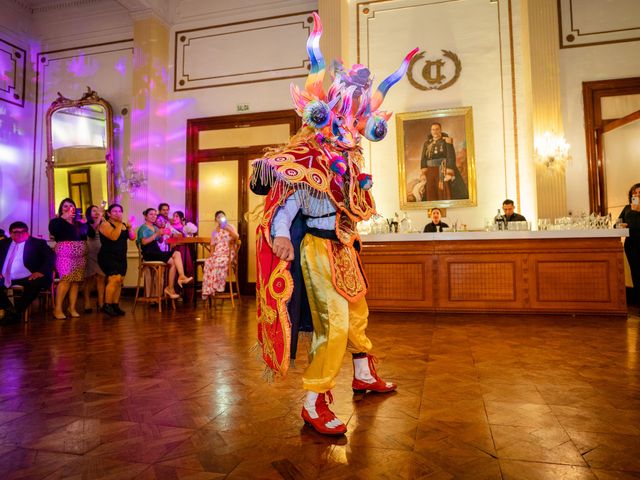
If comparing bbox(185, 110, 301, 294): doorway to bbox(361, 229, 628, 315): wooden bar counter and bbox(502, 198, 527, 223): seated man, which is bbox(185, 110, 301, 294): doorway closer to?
bbox(361, 229, 628, 315): wooden bar counter

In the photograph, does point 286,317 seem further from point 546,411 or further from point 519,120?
point 519,120

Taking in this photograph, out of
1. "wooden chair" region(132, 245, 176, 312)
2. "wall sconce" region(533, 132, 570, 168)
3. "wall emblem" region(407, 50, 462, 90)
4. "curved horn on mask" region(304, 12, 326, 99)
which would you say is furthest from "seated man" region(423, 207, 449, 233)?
"curved horn on mask" region(304, 12, 326, 99)

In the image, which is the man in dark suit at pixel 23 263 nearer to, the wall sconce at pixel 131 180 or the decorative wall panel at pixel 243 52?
the wall sconce at pixel 131 180

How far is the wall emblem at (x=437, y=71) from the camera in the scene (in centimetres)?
663

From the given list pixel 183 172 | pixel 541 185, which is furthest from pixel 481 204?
pixel 183 172

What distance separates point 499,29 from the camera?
6.52 meters

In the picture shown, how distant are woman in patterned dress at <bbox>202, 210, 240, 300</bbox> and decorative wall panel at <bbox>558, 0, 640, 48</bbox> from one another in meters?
5.63

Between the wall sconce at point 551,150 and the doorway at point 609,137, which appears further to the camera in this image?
the wall sconce at point 551,150

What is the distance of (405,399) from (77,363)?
6.55 feet

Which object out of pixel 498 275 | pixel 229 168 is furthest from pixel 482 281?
pixel 229 168

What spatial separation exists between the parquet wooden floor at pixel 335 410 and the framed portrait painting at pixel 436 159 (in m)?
3.61

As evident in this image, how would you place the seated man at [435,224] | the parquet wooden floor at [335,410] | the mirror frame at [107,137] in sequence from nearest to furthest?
1. the parquet wooden floor at [335,410]
2. the seated man at [435,224]
3. the mirror frame at [107,137]

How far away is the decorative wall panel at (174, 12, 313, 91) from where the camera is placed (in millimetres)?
7363

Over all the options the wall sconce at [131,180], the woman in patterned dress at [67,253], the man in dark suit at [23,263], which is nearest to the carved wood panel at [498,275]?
the woman in patterned dress at [67,253]
